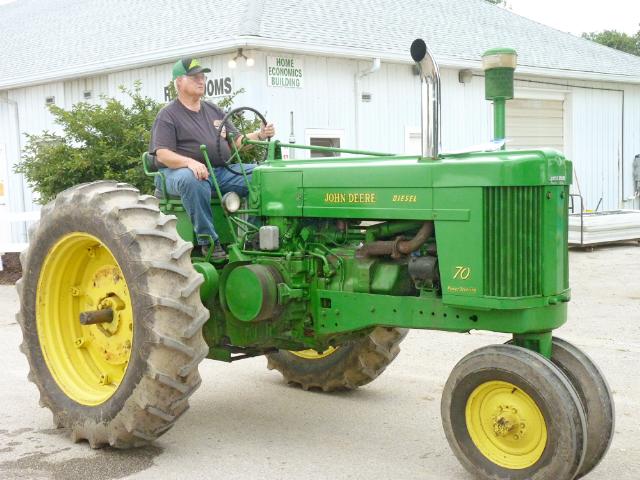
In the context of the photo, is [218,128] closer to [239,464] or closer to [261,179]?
[261,179]

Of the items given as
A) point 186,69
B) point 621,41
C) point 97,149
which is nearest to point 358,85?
point 97,149

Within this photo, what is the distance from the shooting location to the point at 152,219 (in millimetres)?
4965

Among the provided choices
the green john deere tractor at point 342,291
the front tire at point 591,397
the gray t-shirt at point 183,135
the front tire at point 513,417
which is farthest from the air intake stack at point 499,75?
the front tire at point 513,417

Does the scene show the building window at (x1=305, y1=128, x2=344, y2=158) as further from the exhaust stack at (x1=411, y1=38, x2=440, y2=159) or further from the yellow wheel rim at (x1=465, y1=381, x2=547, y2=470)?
the yellow wheel rim at (x1=465, y1=381, x2=547, y2=470)

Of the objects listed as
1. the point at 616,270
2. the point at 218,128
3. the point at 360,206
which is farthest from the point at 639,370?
the point at 616,270

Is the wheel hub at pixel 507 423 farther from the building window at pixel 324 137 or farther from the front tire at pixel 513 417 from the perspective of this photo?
the building window at pixel 324 137

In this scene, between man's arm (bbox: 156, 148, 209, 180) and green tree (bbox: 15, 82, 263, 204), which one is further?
green tree (bbox: 15, 82, 263, 204)

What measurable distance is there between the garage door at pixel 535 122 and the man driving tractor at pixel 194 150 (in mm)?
12851

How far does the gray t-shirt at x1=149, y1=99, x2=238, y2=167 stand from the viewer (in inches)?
224

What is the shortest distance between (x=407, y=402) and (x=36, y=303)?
8.24 feet

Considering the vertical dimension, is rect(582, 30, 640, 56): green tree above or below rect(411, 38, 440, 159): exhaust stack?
A: above

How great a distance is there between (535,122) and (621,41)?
21855mm

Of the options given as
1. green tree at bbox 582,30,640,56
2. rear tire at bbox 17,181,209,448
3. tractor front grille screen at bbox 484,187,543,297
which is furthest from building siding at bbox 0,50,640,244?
green tree at bbox 582,30,640,56

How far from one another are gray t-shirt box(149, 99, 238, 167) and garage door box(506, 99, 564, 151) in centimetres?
1300
